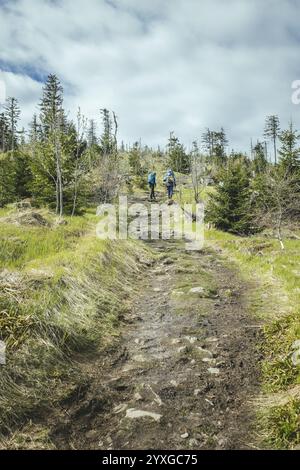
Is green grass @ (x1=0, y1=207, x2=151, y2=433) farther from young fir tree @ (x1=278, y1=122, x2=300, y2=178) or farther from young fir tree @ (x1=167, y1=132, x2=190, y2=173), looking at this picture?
young fir tree @ (x1=167, y1=132, x2=190, y2=173)

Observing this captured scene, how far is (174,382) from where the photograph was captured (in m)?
4.62

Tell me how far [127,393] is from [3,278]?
2.76 m

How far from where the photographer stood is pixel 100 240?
1037cm

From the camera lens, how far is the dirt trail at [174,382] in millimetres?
3678

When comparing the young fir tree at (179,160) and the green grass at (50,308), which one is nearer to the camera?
the green grass at (50,308)

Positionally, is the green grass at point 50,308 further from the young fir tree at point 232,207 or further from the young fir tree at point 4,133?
the young fir tree at point 4,133

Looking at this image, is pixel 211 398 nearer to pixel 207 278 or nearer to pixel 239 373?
pixel 239 373

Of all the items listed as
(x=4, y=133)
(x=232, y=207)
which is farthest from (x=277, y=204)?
(x=4, y=133)

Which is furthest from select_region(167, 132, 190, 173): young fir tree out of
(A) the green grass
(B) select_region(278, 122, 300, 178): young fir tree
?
(A) the green grass

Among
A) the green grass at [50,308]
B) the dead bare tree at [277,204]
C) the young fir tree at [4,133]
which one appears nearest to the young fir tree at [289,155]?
the dead bare tree at [277,204]

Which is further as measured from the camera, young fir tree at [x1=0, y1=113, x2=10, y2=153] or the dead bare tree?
young fir tree at [x1=0, y1=113, x2=10, y2=153]

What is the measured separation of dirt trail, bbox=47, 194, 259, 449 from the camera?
368 centimetres

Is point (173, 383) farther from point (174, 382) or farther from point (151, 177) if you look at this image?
point (151, 177)
